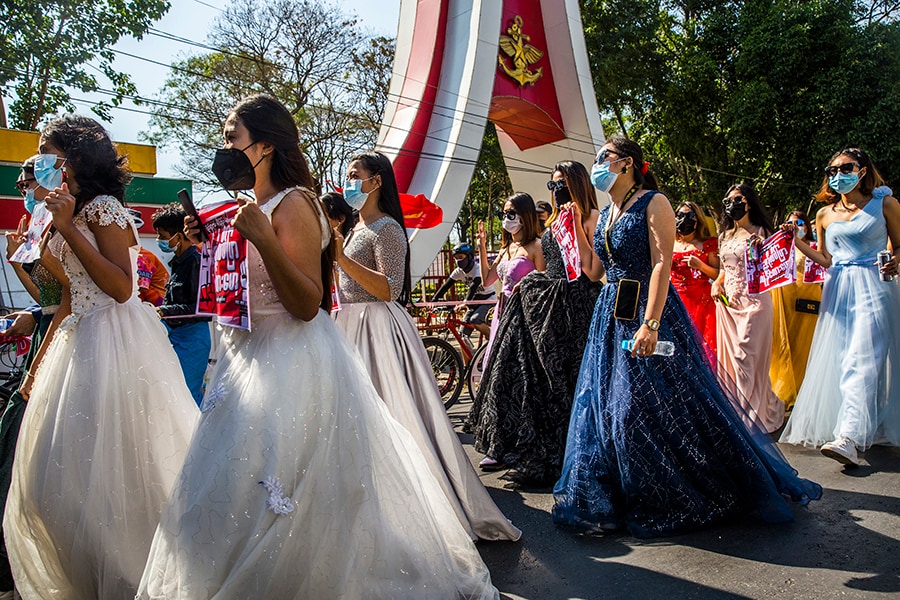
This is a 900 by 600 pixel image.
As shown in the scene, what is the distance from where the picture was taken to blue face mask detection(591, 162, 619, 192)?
409 centimetres

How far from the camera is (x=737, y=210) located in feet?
20.5

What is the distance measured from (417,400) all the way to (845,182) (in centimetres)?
344

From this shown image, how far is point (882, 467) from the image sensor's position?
4.76 meters

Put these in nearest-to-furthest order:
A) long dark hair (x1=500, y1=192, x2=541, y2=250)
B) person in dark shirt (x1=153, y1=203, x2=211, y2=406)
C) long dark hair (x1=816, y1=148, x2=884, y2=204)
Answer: long dark hair (x1=816, y1=148, x2=884, y2=204) → person in dark shirt (x1=153, y1=203, x2=211, y2=406) → long dark hair (x1=500, y1=192, x2=541, y2=250)

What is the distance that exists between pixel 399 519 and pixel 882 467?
11.7 feet

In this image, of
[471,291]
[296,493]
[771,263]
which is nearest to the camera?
[296,493]

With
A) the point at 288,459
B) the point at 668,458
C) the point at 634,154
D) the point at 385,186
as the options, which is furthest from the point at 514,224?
the point at 288,459

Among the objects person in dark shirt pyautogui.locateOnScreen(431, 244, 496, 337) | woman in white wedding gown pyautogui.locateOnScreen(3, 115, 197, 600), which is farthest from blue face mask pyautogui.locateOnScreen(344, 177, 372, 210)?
person in dark shirt pyautogui.locateOnScreen(431, 244, 496, 337)

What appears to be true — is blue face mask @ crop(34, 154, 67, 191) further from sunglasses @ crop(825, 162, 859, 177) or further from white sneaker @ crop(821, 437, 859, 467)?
sunglasses @ crop(825, 162, 859, 177)

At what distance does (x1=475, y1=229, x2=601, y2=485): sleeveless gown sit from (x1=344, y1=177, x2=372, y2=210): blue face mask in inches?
64.0

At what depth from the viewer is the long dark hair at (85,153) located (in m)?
3.23

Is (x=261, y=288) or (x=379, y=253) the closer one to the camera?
(x=261, y=288)

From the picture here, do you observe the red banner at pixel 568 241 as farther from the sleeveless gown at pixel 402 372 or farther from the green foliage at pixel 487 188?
the green foliage at pixel 487 188

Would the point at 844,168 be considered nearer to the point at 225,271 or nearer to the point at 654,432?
the point at 654,432
